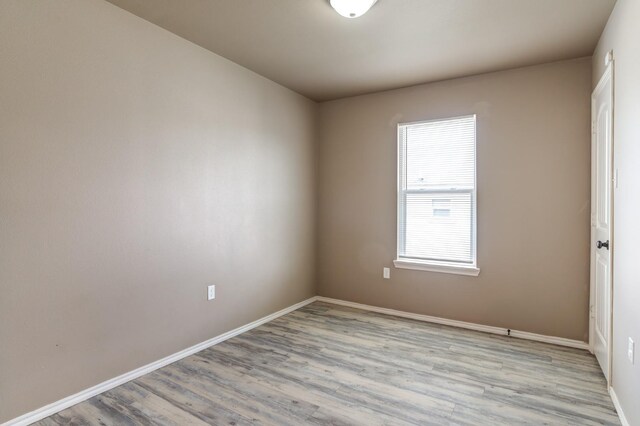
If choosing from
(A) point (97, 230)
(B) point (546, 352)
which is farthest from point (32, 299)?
(B) point (546, 352)

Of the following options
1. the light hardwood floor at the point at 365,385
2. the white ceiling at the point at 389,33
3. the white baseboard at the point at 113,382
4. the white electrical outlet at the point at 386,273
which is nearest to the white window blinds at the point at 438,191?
the white electrical outlet at the point at 386,273

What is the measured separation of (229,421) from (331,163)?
309 cm

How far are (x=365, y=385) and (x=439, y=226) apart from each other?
195 cm

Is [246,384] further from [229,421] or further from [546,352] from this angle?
[546,352]

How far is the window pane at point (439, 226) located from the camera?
3592 mm

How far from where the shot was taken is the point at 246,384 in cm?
239

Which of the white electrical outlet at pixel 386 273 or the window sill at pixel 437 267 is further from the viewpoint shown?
the white electrical outlet at pixel 386 273

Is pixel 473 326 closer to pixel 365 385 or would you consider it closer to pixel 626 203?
pixel 365 385

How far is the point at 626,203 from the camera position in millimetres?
1971

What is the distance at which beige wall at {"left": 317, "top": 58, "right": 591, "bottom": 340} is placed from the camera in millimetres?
3074

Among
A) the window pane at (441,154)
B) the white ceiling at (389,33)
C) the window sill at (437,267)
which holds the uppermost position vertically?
the white ceiling at (389,33)

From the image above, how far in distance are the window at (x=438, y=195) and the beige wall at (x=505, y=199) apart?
0.31 ft

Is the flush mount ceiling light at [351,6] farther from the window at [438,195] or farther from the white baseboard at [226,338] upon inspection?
the white baseboard at [226,338]

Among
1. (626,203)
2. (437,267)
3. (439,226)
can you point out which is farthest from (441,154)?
(626,203)
